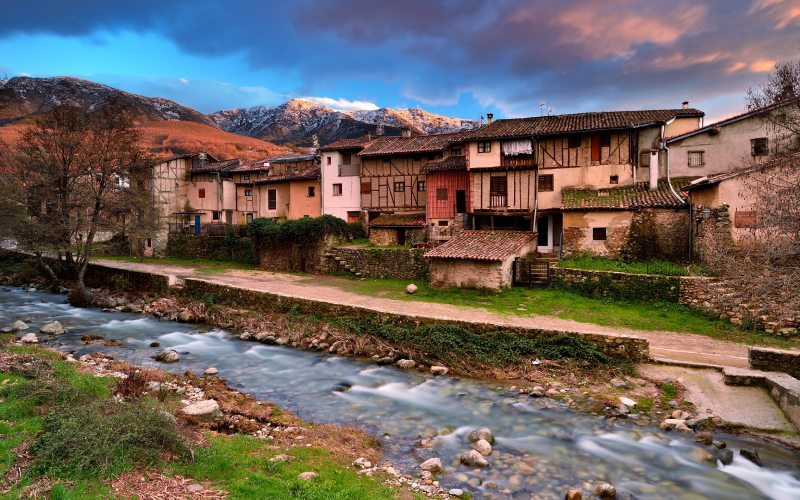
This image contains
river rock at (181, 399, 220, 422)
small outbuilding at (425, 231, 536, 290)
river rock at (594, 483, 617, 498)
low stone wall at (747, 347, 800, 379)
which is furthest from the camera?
small outbuilding at (425, 231, 536, 290)

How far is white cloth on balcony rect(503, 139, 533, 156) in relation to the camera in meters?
28.1

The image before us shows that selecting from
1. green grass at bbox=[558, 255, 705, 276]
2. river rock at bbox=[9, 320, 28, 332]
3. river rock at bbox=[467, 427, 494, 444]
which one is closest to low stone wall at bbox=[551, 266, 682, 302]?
green grass at bbox=[558, 255, 705, 276]

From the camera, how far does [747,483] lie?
8.33 m

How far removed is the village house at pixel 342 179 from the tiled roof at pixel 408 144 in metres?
1.34

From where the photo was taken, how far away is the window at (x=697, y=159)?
25234 millimetres

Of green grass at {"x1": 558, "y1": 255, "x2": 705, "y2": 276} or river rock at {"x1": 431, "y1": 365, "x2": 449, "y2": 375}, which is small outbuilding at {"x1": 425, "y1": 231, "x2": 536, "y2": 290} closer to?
green grass at {"x1": 558, "y1": 255, "x2": 705, "y2": 276}

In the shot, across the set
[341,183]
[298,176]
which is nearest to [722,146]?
[341,183]

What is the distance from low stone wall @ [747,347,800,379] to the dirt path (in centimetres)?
65

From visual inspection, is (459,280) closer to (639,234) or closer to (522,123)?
(639,234)

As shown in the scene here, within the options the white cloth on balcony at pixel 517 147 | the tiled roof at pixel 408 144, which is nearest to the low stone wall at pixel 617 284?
the white cloth on balcony at pixel 517 147

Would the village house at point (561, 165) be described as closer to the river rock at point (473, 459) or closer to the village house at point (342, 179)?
the village house at point (342, 179)

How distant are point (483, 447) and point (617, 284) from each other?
13.7 meters

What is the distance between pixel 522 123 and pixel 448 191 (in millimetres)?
6677

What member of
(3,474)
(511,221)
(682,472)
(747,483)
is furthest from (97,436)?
(511,221)
